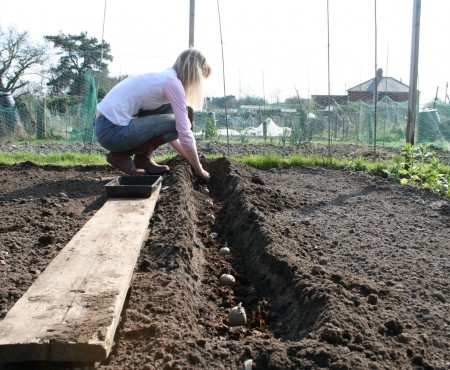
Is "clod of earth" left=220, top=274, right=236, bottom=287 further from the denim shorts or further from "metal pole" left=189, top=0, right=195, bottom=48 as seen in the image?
"metal pole" left=189, top=0, right=195, bottom=48

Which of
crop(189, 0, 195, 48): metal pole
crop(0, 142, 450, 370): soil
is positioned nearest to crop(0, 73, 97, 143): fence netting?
crop(189, 0, 195, 48): metal pole

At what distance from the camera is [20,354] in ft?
5.15

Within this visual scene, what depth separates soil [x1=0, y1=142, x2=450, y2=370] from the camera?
1.75 meters

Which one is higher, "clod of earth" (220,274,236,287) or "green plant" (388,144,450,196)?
"green plant" (388,144,450,196)

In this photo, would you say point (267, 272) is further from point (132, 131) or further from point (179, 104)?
point (132, 131)

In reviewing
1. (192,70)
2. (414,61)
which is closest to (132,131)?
(192,70)

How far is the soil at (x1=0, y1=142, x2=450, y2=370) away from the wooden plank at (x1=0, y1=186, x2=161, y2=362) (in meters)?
0.11

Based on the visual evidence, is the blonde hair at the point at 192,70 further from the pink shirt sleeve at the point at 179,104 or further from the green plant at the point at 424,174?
the green plant at the point at 424,174

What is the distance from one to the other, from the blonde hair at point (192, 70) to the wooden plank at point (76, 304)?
1.92 m

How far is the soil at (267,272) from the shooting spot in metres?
1.75

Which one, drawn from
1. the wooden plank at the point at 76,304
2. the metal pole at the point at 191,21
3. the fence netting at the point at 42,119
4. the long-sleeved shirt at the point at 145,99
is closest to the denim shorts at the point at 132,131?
the long-sleeved shirt at the point at 145,99

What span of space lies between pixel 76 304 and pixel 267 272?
1.26 meters

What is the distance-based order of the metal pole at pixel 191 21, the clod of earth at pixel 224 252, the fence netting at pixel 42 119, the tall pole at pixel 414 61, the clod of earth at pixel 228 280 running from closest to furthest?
the clod of earth at pixel 228 280 < the clod of earth at pixel 224 252 < the tall pole at pixel 414 61 < the metal pole at pixel 191 21 < the fence netting at pixel 42 119

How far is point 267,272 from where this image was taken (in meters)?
2.86
